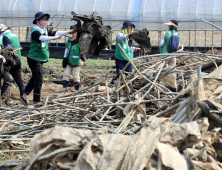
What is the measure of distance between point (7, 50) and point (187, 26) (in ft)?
38.8

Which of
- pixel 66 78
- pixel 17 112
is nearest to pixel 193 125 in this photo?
pixel 17 112

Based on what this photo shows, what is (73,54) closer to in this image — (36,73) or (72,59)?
(72,59)

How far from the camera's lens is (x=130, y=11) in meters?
17.3

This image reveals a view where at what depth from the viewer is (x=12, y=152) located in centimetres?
350

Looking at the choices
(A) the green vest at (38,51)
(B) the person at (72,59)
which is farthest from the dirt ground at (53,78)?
(A) the green vest at (38,51)

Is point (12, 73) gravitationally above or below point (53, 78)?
above

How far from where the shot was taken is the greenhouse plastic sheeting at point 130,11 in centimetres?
1639

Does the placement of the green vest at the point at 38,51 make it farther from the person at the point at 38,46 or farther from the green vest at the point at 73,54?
the green vest at the point at 73,54

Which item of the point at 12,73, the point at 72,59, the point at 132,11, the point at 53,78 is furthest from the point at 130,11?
the point at 12,73

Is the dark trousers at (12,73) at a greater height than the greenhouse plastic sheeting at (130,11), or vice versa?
the greenhouse plastic sheeting at (130,11)

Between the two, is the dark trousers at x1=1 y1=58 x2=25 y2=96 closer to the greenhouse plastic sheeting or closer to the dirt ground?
the dirt ground

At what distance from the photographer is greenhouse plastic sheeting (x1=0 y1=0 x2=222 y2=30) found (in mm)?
16391

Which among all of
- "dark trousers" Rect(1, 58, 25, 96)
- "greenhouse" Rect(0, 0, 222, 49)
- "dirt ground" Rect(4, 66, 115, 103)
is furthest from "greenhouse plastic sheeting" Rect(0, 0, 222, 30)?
"dark trousers" Rect(1, 58, 25, 96)

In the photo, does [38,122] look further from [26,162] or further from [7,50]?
[7,50]
